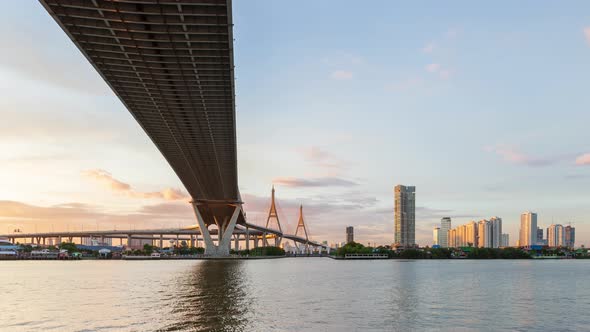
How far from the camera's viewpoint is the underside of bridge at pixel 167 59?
111ft

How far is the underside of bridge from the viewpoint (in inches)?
1330

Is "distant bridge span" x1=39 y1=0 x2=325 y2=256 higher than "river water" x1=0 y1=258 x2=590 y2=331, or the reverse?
"distant bridge span" x1=39 y1=0 x2=325 y2=256

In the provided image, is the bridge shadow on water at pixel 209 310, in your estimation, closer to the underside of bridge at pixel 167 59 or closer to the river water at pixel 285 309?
the river water at pixel 285 309

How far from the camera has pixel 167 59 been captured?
42375 millimetres

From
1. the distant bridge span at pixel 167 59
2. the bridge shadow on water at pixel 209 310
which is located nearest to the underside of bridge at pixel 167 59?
the distant bridge span at pixel 167 59

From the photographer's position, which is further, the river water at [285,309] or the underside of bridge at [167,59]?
the underside of bridge at [167,59]

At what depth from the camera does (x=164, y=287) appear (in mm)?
46750

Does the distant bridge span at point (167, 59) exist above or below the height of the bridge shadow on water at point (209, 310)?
above

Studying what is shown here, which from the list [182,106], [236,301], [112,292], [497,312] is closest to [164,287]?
[112,292]

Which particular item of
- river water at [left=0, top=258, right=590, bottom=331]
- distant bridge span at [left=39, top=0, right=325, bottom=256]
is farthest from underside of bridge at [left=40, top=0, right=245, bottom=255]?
river water at [left=0, top=258, right=590, bottom=331]

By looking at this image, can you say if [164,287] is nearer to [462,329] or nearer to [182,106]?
[182,106]

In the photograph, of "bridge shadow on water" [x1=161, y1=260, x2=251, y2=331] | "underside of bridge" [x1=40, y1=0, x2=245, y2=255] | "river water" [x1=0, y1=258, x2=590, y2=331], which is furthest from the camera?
"underside of bridge" [x1=40, y1=0, x2=245, y2=255]

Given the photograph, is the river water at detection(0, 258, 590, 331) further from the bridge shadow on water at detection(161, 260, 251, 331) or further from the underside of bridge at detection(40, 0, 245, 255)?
the underside of bridge at detection(40, 0, 245, 255)

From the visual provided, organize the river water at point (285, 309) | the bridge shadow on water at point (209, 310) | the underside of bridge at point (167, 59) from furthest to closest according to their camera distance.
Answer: the underside of bridge at point (167, 59) < the river water at point (285, 309) < the bridge shadow on water at point (209, 310)
